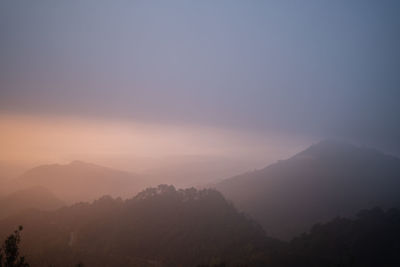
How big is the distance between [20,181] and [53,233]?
5235 centimetres

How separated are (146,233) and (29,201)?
1255 inches

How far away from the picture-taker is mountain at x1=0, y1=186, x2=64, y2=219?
45.7 meters

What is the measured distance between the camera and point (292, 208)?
153 feet

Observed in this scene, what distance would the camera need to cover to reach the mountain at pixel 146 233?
22.8 m

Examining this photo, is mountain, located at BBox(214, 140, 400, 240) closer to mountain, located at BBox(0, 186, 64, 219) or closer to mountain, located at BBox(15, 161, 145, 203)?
mountain, located at BBox(15, 161, 145, 203)

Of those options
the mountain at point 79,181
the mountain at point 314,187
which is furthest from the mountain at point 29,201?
the mountain at point 314,187

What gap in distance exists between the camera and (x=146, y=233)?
2769 cm

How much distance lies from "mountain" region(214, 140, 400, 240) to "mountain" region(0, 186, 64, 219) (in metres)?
32.3

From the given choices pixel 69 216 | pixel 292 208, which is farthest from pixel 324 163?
pixel 69 216

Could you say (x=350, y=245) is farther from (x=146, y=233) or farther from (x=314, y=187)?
(x=314, y=187)

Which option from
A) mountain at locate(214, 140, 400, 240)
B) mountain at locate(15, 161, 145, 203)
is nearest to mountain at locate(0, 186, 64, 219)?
mountain at locate(15, 161, 145, 203)

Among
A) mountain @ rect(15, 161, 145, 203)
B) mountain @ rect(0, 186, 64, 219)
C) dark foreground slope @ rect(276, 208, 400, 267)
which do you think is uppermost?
mountain @ rect(15, 161, 145, 203)

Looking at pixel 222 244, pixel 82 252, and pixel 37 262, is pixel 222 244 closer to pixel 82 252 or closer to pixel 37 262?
pixel 82 252

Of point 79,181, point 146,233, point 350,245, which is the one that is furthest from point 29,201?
point 350,245
